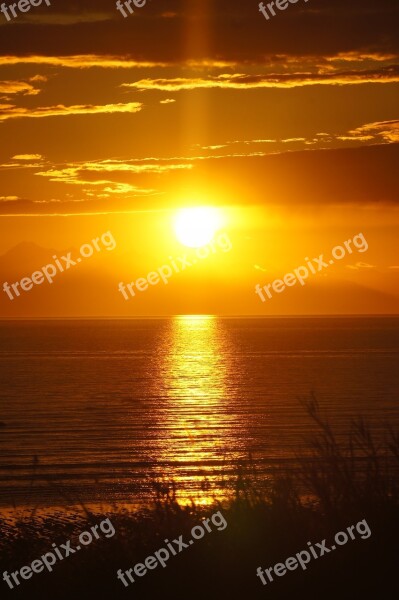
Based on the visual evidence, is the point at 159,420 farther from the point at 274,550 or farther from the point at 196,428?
the point at 274,550

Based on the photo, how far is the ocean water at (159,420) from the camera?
1457 inches

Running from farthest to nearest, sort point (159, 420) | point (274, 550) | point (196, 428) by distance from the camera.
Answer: point (159, 420)
point (196, 428)
point (274, 550)

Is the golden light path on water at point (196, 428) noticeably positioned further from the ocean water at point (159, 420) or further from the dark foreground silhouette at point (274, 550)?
the dark foreground silhouette at point (274, 550)

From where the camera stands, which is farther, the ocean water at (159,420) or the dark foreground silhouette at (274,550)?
the ocean water at (159,420)

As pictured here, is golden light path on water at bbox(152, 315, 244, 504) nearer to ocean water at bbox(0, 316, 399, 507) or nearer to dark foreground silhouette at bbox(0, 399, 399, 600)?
ocean water at bbox(0, 316, 399, 507)

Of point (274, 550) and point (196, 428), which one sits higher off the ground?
point (196, 428)

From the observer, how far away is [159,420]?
211ft

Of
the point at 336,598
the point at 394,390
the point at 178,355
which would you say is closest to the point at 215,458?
the point at 336,598

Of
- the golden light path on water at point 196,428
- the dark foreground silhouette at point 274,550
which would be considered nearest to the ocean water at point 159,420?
the golden light path on water at point 196,428

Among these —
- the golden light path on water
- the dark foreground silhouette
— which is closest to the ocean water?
the golden light path on water

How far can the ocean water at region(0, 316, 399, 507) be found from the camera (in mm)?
37000

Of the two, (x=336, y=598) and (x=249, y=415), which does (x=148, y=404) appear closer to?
(x=249, y=415)

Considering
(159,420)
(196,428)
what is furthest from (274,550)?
(159,420)

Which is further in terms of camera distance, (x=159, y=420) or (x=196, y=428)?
(x=159, y=420)
